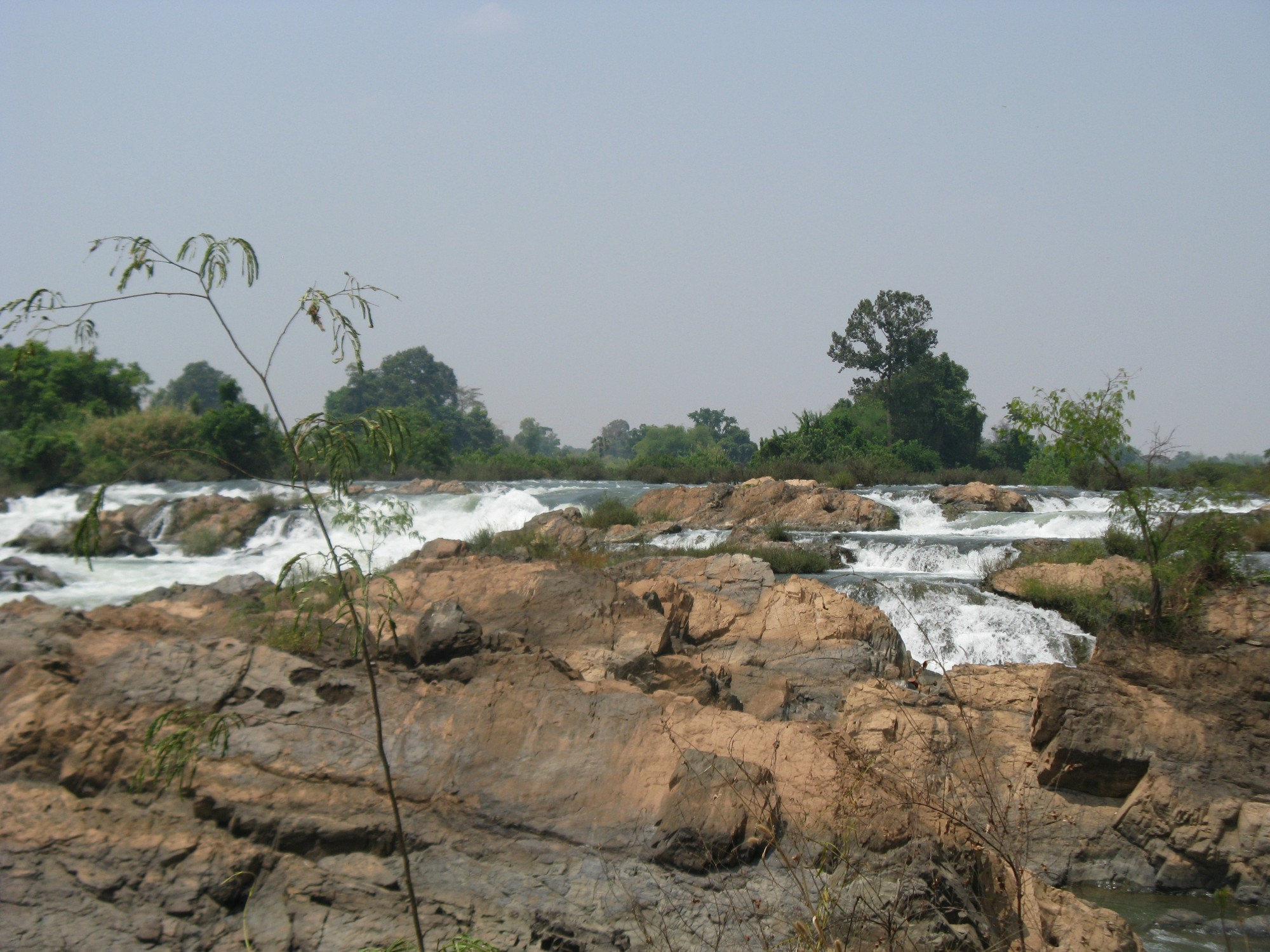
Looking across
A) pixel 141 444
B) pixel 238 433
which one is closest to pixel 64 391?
pixel 141 444

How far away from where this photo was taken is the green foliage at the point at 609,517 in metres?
21.0

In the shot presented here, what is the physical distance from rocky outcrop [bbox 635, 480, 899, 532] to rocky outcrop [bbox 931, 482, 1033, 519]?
1.59m

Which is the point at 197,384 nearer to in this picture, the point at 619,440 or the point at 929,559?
the point at 619,440

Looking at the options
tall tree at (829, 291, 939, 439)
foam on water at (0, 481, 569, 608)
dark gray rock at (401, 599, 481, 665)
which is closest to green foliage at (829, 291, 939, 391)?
tall tree at (829, 291, 939, 439)

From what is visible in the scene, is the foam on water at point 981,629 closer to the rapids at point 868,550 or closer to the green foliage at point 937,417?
the rapids at point 868,550

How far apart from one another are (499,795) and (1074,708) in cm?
379

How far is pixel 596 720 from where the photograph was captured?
4.03 m

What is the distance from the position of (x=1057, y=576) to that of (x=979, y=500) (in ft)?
31.3

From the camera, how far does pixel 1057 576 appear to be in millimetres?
12234

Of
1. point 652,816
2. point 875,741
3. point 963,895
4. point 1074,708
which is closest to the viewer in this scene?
point 963,895

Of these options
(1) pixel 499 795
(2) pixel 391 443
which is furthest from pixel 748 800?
(2) pixel 391 443

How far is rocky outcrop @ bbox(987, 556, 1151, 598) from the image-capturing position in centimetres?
1164

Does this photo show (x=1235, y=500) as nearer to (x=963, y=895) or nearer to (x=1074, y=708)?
(x=1074, y=708)

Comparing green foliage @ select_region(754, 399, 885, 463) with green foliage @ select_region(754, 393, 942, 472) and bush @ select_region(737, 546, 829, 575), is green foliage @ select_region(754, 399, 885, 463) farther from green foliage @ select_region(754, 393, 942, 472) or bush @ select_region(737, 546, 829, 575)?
bush @ select_region(737, 546, 829, 575)
